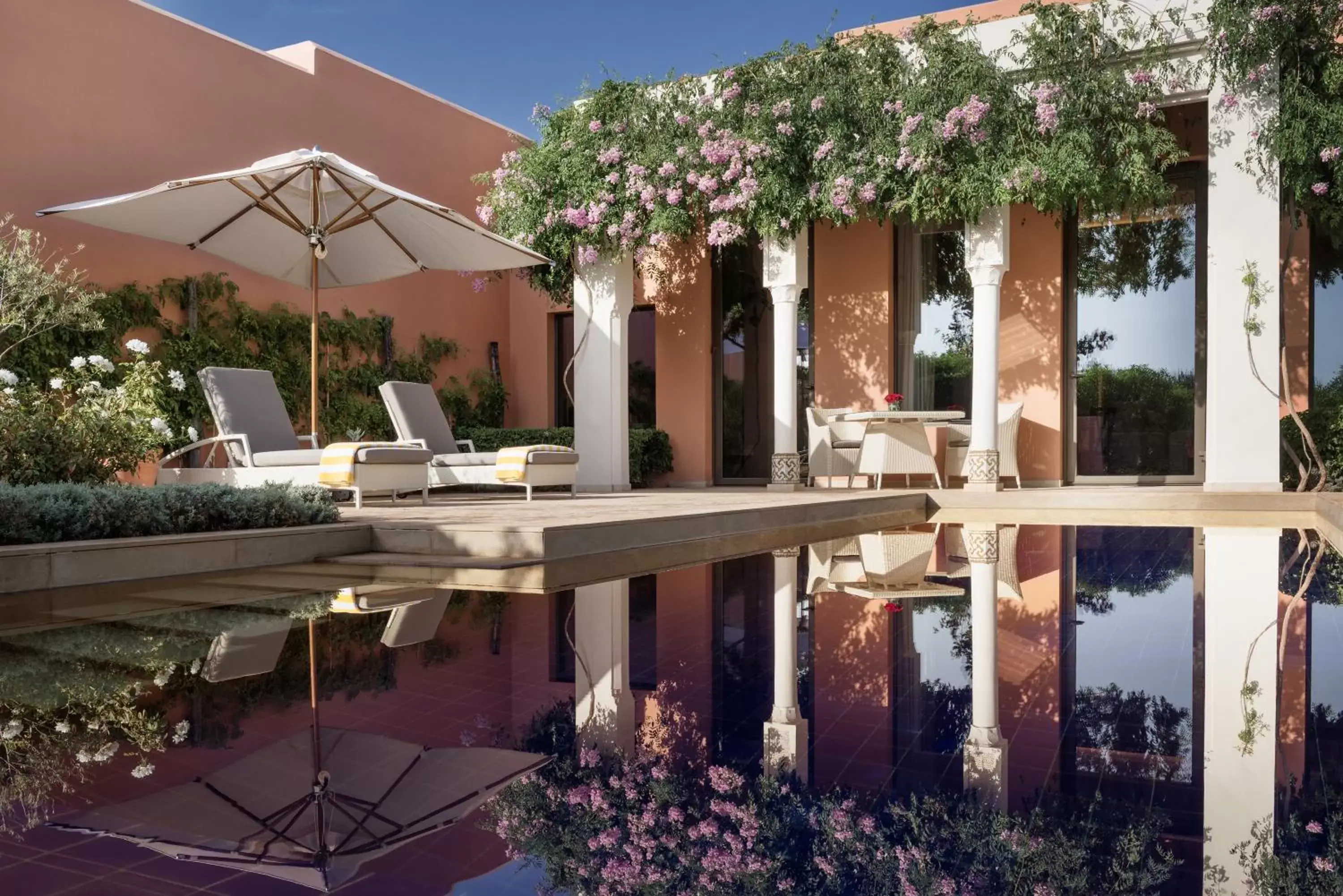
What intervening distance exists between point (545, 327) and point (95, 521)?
9608mm

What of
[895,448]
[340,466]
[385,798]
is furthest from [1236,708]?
[895,448]

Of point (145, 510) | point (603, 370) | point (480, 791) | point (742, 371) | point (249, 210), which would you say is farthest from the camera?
point (742, 371)

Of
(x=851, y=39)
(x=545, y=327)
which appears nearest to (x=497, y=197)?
(x=545, y=327)

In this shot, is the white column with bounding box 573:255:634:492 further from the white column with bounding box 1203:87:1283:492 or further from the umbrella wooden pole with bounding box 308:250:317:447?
the white column with bounding box 1203:87:1283:492

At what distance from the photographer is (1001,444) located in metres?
10.2

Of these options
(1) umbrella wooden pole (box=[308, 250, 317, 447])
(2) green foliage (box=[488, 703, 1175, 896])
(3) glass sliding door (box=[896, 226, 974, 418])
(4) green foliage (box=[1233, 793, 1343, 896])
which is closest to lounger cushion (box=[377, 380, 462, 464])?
(1) umbrella wooden pole (box=[308, 250, 317, 447])

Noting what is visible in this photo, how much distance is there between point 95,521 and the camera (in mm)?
4770

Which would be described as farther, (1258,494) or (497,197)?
(497,197)

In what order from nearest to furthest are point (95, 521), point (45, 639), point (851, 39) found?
point (45, 639)
point (95, 521)
point (851, 39)

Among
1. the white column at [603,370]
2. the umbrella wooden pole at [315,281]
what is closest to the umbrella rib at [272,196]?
the umbrella wooden pole at [315,281]

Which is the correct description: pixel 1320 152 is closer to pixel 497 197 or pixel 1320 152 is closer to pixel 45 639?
pixel 497 197

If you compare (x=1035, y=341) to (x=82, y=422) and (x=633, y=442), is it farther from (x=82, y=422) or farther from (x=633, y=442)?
(x=82, y=422)

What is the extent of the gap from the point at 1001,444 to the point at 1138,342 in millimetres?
2107

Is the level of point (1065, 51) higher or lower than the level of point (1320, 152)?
higher
